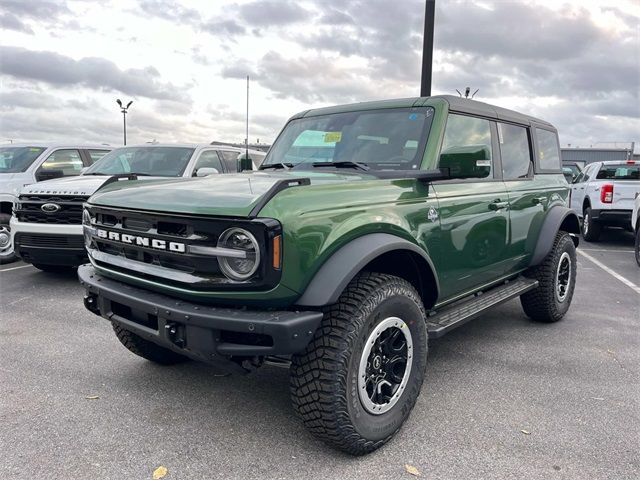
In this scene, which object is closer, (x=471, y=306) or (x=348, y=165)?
(x=348, y=165)

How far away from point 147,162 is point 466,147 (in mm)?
5444

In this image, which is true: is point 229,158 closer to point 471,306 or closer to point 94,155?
point 94,155

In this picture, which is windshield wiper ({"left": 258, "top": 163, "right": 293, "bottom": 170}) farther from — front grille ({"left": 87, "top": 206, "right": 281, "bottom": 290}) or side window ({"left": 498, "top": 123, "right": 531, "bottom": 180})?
side window ({"left": 498, "top": 123, "right": 531, "bottom": 180})

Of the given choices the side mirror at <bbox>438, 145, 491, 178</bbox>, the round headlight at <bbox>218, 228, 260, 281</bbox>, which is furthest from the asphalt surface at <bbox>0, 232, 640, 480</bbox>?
the side mirror at <bbox>438, 145, 491, 178</bbox>

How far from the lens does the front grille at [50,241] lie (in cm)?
599

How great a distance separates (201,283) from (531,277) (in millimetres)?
3551

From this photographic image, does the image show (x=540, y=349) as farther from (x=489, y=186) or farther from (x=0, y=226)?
(x=0, y=226)

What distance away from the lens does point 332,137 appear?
3.85 meters

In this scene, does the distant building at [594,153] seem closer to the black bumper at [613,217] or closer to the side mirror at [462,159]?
the black bumper at [613,217]

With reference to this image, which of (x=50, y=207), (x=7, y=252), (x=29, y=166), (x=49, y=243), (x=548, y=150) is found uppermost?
(x=548, y=150)

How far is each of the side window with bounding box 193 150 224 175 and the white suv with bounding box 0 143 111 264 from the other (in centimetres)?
249

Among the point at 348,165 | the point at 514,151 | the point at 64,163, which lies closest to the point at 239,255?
the point at 348,165

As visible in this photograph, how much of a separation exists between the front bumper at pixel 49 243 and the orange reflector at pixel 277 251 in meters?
4.34

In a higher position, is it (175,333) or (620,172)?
(620,172)
